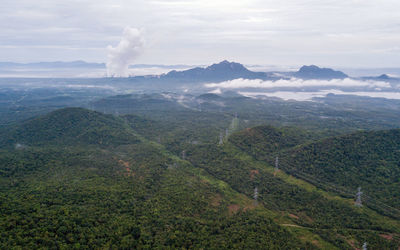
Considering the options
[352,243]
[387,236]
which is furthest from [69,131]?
[387,236]

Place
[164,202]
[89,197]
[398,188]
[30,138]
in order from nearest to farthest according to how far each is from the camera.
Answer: [89,197], [164,202], [398,188], [30,138]

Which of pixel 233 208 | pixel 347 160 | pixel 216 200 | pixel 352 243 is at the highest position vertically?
pixel 347 160

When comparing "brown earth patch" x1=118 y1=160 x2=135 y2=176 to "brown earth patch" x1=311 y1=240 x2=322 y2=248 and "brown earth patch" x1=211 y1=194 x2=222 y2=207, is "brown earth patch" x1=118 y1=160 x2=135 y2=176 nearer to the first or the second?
"brown earth patch" x1=211 y1=194 x2=222 y2=207

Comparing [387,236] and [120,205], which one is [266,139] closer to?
[387,236]

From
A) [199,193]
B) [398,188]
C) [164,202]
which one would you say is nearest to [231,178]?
[199,193]

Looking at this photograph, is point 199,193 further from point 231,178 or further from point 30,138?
point 30,138

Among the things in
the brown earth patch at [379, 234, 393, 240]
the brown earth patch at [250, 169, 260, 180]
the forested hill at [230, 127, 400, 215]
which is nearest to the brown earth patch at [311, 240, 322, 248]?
the brown earth patch at [379, 234, 393, 240]

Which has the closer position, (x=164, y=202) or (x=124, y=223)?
(x=124, y=223)

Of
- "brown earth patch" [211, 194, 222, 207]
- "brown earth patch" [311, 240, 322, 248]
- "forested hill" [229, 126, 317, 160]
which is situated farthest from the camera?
"forested hill" [229, 126, 317, 160]
